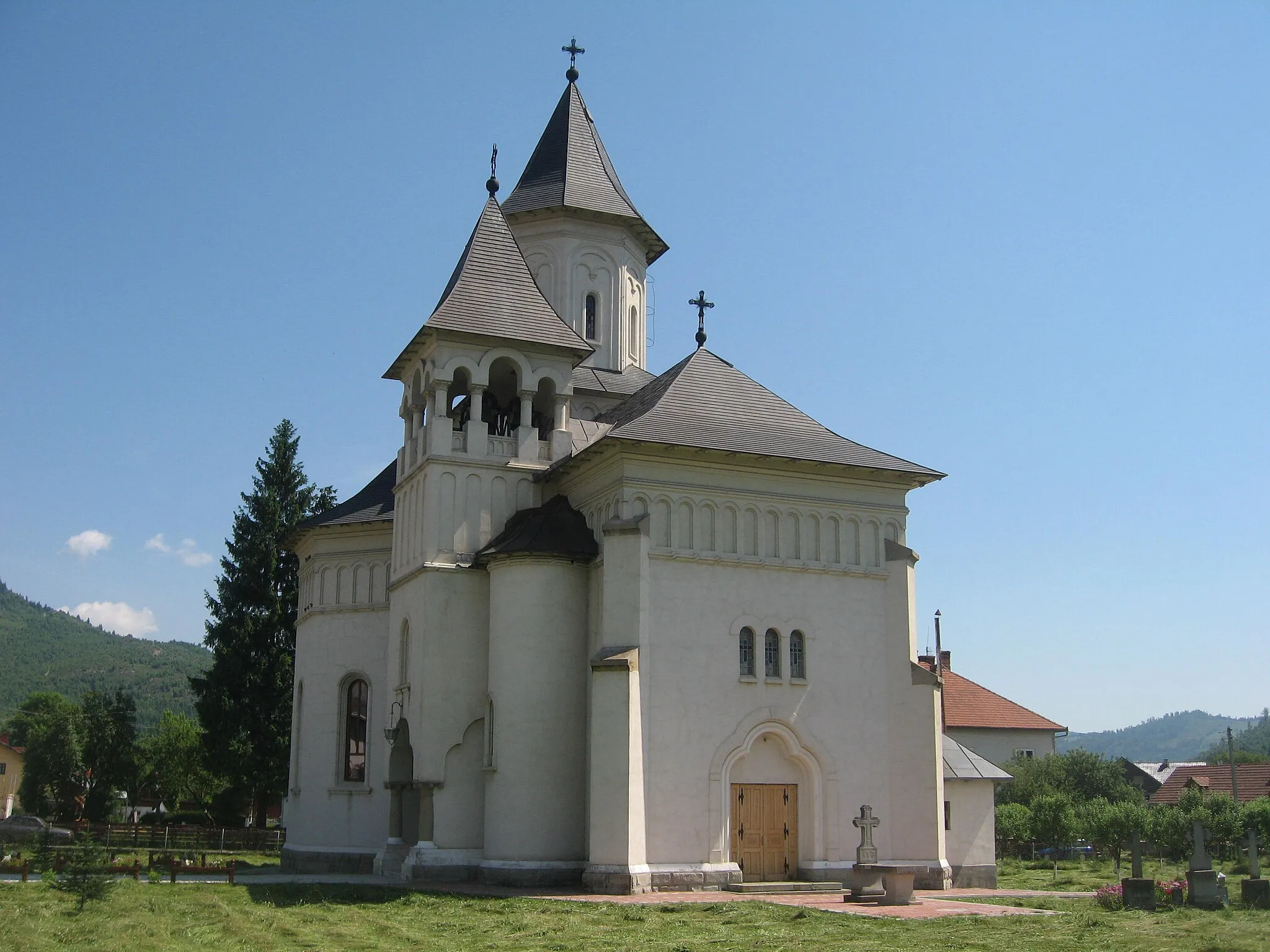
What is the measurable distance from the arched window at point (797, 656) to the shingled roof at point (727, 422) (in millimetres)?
3869

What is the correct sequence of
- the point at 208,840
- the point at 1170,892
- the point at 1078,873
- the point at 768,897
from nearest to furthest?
the point at 1170,892, the point at 768,897, the point at 1078,873, the point at 208,840

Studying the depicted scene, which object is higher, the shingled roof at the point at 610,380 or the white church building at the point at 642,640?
the shingled roof at the point at 610,380

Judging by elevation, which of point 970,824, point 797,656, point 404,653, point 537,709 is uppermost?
point 404,653

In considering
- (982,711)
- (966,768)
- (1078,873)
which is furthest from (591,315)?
(982,711)

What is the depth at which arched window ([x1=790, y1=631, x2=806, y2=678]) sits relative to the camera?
2700cm

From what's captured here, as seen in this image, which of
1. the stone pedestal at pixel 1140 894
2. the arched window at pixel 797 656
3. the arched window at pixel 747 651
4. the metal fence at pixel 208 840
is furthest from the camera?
the metal fence at pixel 208 840

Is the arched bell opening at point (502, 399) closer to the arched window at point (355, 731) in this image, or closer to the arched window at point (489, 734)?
the arched window at point (489, 734)

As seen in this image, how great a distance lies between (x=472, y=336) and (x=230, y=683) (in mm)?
22198

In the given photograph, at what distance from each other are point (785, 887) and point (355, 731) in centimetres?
1331

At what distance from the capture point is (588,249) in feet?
121

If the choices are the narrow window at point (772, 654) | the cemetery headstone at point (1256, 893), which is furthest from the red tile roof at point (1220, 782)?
the cemetery headstone at point (1256, 893)

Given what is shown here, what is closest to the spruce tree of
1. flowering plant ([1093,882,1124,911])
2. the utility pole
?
flowering plant ([1093,882,1124,911])

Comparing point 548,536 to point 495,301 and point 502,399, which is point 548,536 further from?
point 495,301

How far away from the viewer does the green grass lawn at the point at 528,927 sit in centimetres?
1614
